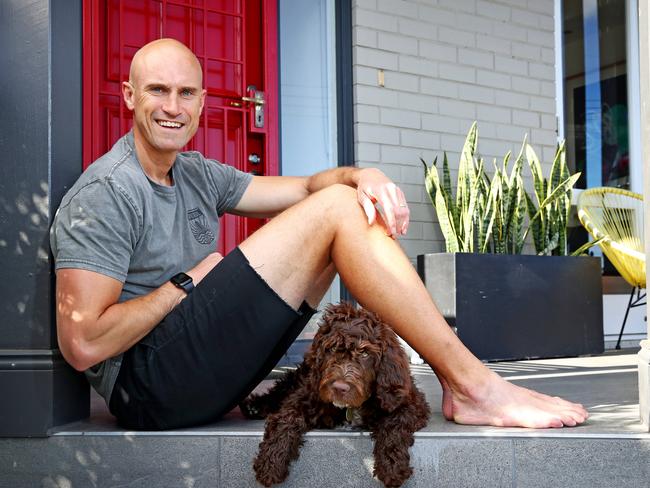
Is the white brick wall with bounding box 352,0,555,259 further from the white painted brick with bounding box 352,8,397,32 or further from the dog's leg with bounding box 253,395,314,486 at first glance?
the dog's leg with bounding box 253,395,314,486

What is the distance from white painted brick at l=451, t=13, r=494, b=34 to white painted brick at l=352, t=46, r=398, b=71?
0.62 meters

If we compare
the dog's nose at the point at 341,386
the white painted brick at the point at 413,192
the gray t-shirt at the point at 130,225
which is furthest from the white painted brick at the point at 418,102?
the dog's nose at the point at 341,386

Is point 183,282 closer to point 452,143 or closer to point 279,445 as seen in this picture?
point 279,445

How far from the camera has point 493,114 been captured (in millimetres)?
5215

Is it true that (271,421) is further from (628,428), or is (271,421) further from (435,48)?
(435,48)

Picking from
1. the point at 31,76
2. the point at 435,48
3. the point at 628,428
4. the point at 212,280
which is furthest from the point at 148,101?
the point at 435,48

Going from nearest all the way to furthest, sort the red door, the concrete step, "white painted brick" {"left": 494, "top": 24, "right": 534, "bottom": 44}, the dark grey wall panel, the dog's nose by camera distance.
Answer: the dog's nose
the concrete step
the dark grey wall panel
the red door
"white painted brick" {"left": 494, "top": 24, "right": 534, "bottom": 44}

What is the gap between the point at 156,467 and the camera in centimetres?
206

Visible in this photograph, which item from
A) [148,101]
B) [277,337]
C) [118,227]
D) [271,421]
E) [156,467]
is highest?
[148,101]

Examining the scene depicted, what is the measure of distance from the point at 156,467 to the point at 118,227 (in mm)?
651

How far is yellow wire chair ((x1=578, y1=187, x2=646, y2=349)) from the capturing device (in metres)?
4.80

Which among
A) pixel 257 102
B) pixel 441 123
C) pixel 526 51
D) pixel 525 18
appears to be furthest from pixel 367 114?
pixel 525 18

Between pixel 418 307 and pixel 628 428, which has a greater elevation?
pixel 418 307

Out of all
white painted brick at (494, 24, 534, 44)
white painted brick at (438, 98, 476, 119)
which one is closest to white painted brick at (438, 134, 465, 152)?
white painted brick at (438, 98, 476, 119)
